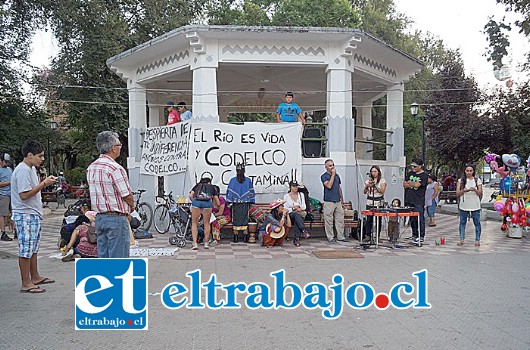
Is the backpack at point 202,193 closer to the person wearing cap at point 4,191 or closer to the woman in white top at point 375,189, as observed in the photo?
the woman in white top at point 375,189

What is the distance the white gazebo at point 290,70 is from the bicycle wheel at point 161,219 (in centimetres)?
54

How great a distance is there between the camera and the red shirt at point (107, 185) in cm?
469

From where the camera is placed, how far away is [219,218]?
33.3 ft

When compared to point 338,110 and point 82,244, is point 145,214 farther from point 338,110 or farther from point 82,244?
point 338,110

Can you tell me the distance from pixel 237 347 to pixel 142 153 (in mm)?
9332

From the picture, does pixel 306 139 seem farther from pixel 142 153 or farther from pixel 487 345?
pixel 487 345

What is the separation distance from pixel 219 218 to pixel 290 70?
5.94m

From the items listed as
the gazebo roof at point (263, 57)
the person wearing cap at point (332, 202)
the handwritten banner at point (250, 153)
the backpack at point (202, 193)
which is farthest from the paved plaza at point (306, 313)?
the gazebo roof at point (263, 57)

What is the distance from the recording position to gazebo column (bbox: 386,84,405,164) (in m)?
13.7

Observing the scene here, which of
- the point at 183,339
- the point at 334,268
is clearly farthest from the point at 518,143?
the point at 183,339

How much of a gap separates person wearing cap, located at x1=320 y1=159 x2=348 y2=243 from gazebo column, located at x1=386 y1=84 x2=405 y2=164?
158 inches

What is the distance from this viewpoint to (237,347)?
424 cm

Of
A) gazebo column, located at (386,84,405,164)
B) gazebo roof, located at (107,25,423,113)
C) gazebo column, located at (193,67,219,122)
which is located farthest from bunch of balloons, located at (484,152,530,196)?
gazebo column, located at (193,67,219,122)

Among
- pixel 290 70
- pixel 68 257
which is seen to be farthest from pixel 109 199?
pixel 290 70
